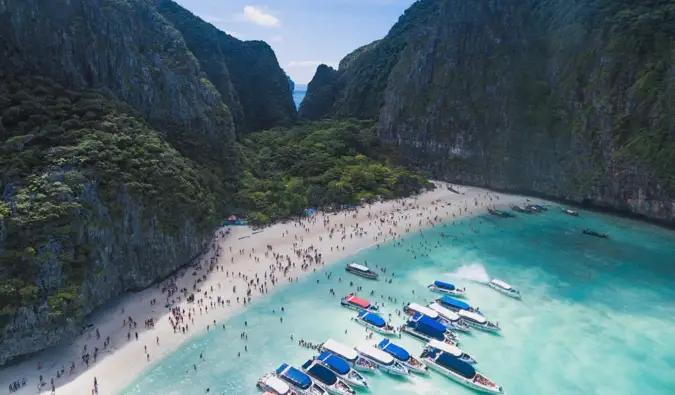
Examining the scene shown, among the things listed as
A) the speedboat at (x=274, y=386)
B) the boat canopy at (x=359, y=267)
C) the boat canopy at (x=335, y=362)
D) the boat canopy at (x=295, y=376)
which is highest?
the boat canopy at (x=359, y=267)

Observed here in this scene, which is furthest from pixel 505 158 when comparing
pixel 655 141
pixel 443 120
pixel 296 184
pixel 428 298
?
pixel 428 298

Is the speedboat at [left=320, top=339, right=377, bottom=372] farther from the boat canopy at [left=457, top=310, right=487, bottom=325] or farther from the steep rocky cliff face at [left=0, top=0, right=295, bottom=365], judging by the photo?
the steep rocky cliff face at [left=0, top=0, right=295, bottom=365]

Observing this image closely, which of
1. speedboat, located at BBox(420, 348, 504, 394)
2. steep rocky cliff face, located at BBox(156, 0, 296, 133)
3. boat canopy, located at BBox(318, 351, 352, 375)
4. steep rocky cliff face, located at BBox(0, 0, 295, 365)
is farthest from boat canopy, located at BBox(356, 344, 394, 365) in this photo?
steep rocky cliff face, located at BBox(156, 0, 296, 133)

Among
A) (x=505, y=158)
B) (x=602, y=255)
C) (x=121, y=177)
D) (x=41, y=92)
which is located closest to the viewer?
(x=121, y=177)

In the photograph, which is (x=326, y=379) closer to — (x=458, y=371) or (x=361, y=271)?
(x=458, y=371)

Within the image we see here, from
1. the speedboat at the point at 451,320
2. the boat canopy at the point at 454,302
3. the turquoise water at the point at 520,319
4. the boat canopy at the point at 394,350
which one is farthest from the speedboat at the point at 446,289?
the boat canopy at the point at 394,350

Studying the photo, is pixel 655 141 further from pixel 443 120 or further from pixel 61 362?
pixel 61 362

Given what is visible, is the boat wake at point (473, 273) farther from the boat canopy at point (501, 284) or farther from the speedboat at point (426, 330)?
the speedboat at point (426, 330)
